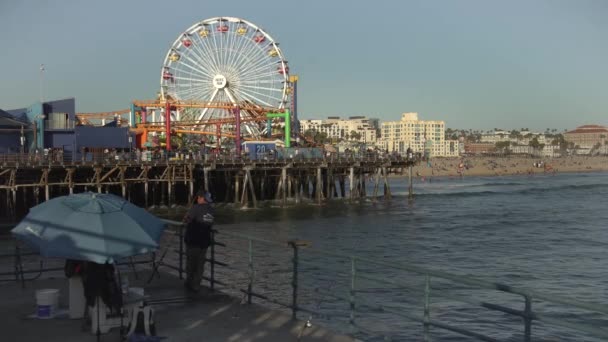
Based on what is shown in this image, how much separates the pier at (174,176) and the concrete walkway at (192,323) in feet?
106

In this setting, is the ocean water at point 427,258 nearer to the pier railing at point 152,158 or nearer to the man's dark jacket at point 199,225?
the man's dark jacket at point 199,225

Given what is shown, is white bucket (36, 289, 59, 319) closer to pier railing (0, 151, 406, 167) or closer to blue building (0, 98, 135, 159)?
pier railing (0, 151, 406, 167)

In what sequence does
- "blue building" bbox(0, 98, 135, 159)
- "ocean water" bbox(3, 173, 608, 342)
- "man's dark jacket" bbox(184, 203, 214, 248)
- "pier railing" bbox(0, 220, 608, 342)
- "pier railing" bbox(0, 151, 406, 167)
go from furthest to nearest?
"blue building" bbox(0, 98, 135, 159) < "pier railing" bbox(0, 151, 406, 167) < "ocean water" bbox(3, 173, 608, 342) < "pier railing" bbox(0, 220, 608, 342) < "man's dark jacket" bbox(184, 203, 214, 248)

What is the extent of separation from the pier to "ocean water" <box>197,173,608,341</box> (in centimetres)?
369

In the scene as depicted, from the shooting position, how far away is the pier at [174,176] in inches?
1662

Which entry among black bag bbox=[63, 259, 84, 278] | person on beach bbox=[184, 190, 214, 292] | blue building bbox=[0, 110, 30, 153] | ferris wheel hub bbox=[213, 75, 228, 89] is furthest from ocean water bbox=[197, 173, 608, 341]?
ferris wheel hub bbox=[213, 75, 228, 89]

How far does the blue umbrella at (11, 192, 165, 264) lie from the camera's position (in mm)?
7422

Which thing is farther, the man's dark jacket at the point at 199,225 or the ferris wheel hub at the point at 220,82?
the ferris wheel hub at the point at 220,82

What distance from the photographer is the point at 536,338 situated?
14.3 m

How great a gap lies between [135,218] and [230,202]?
152ft

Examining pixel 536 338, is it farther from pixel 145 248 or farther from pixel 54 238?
pixel 54 238

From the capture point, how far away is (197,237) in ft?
32.4

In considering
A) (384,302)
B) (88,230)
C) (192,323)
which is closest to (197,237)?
(192,323)

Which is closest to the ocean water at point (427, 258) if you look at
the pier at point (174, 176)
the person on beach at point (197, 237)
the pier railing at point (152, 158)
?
the person on beach at point (197, 237)
